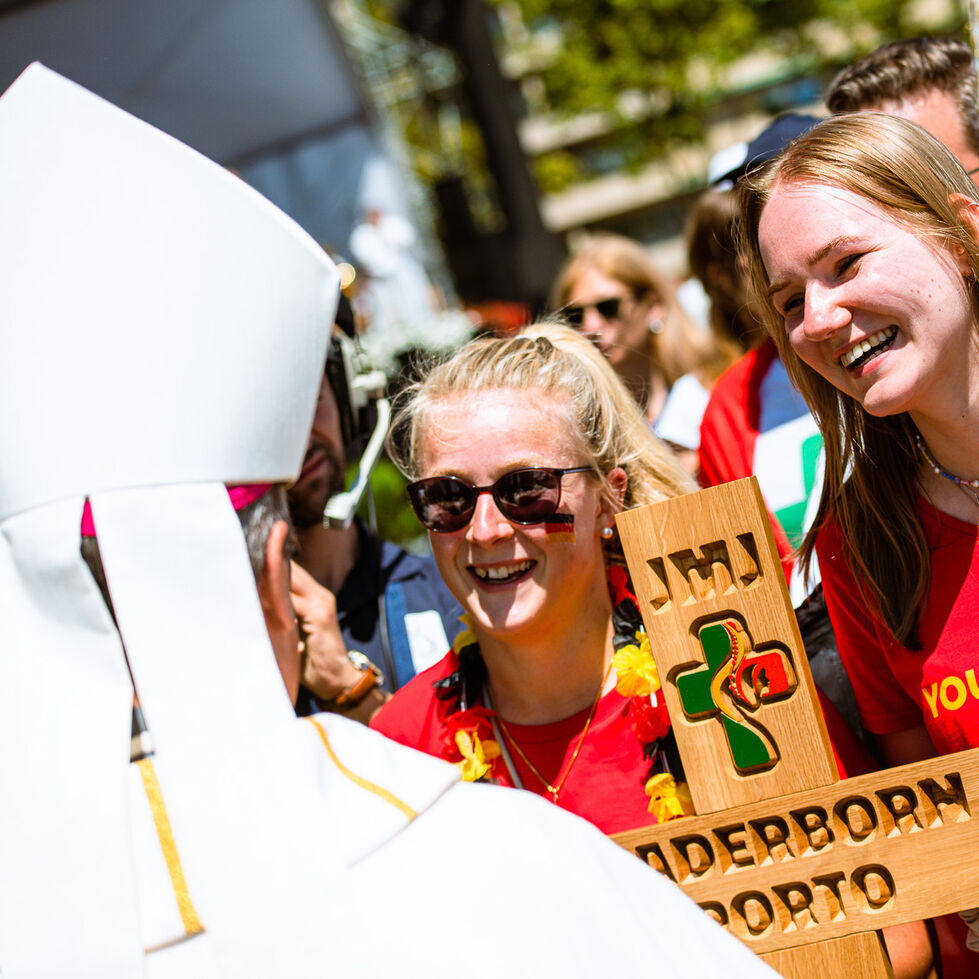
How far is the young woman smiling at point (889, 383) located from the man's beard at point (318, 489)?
3.94 ft

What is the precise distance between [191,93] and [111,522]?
6.35m

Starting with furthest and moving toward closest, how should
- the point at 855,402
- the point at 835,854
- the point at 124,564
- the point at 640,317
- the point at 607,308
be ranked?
the point at 640,317 < the point at 607,308 < the point at 855,402 < the point at 835,854 < the point at 124,564

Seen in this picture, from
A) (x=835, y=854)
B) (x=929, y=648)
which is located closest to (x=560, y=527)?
(x=929, y=648)

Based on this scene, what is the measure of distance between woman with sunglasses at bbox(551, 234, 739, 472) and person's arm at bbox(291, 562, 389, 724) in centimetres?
189

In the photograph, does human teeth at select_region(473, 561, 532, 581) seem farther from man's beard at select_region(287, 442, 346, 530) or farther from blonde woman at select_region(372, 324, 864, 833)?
man's beard at select_region(287, 442, 346, 530)

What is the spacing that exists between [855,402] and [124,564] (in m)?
1.21

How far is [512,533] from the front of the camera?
6.75 ft

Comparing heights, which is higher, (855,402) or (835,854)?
(855,402)

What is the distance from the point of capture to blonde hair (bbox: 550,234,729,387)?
441 cm

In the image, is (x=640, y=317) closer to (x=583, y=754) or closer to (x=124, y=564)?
(x=583, y=754)

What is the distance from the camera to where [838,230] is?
1564 millimetres

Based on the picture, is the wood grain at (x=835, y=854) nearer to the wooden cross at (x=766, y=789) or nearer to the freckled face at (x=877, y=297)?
the wooden cross at (x=766, y=789)

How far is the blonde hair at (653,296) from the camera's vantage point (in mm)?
4414

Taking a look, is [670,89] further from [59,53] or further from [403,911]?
[403,911]
